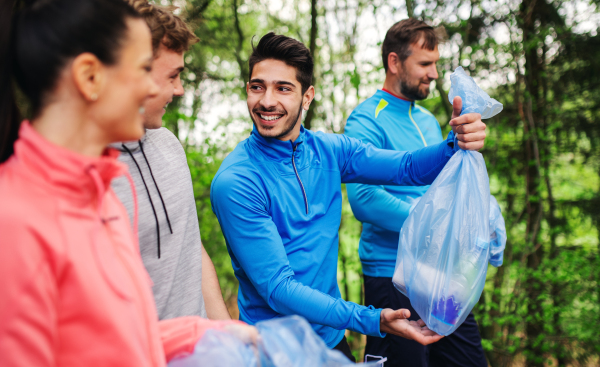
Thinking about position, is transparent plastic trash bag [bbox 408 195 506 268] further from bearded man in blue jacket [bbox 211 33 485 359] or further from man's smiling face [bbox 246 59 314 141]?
man's smiling face [bbox 246 59 314 141]

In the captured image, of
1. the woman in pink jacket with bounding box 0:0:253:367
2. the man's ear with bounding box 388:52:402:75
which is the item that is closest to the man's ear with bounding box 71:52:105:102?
the woman in pink jacket with bounding box 0:0:253:367

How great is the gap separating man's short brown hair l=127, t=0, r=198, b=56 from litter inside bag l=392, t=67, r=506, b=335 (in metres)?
1.14

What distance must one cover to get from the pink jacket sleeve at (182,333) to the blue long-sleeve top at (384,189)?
1.30m

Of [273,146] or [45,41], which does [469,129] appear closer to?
[273,146]

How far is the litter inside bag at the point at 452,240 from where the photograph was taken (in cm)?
152

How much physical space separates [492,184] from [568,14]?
2.07m

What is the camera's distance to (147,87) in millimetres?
805

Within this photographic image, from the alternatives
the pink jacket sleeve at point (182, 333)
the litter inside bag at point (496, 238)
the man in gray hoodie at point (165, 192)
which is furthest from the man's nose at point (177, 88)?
the litter inside bag at point (496, 238)

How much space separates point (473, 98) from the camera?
5.34 feet

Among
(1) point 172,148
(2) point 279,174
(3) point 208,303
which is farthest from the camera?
(2) point 279,174

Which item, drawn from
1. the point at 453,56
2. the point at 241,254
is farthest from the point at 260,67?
the point at 453,56

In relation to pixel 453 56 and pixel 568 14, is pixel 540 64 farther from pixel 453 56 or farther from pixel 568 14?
pixel 453 56

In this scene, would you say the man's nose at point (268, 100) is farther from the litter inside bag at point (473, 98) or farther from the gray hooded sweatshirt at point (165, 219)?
the litter inside bag at point (473, 98)

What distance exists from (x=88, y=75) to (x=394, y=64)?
2253 millimetres
